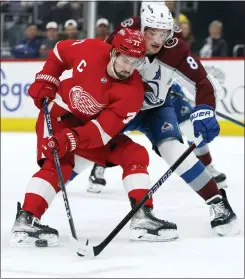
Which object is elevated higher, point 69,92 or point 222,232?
point 69,92

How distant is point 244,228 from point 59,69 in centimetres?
128

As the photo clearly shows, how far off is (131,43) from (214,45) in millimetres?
5143

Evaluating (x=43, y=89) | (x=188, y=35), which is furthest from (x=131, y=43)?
(x=188, y=35)

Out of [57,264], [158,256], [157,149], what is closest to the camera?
[57,264]

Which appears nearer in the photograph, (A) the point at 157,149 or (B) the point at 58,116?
(B) the point at 58,116

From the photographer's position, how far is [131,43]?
2449mm

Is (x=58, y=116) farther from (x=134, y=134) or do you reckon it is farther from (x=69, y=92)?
(x=134, y=134)

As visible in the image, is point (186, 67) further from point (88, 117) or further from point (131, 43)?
point (131, 43)

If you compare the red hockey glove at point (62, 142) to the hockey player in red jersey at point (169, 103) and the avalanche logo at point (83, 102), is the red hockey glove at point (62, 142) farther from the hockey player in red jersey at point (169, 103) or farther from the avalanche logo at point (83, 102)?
the hockey player in red jersey at point (169, 103)

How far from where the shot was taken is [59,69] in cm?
303

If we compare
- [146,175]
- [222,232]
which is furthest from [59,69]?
[222,232]

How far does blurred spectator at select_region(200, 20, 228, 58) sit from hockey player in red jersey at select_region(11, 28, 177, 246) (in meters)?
4.41

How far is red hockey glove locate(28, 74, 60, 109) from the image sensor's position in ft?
9.61

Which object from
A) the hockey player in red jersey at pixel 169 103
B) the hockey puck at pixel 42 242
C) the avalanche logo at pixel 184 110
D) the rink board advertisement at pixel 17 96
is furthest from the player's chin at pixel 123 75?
the rink board advertisement at pixel 17 96
